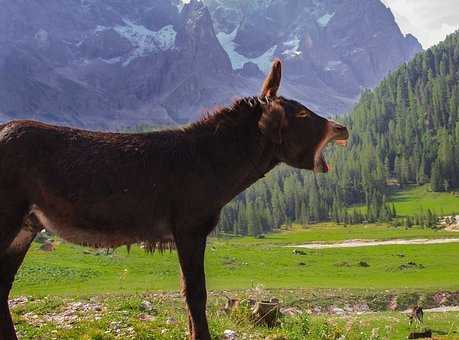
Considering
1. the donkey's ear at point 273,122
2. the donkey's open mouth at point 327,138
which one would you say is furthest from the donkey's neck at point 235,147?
the donkey's open mouth at point 327,138

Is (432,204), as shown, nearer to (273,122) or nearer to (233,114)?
(233,114)

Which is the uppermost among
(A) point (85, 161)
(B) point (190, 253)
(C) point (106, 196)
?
(A) point (85, 161)

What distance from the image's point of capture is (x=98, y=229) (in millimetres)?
6312

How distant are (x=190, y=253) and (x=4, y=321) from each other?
275cm

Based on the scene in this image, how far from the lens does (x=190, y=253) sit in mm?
6273

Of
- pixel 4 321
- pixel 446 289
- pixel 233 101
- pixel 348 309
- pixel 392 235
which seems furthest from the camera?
pixel 392 235

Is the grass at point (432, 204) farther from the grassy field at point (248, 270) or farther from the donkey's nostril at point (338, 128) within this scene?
the donkey's nostril at point (338, 128)

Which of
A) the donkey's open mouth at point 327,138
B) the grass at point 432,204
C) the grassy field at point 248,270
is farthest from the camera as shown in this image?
the grass at point 432,204

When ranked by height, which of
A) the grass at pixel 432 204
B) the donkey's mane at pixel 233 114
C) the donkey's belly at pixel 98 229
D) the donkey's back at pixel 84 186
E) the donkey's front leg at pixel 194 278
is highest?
the grass at pixel 432 204

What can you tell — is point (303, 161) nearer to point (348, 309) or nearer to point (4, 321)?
point (4, 321)

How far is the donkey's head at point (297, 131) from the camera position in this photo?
6.92m

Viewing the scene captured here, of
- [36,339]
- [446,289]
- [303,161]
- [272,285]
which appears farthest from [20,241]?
[446,289]

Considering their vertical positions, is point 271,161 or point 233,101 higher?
point 233,101

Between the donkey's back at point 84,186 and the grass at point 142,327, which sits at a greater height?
the donkey's back at point 84,186
